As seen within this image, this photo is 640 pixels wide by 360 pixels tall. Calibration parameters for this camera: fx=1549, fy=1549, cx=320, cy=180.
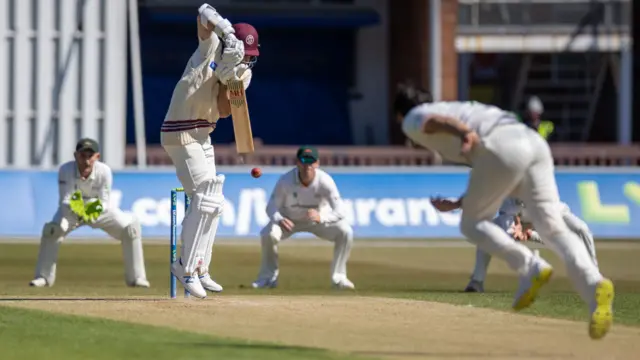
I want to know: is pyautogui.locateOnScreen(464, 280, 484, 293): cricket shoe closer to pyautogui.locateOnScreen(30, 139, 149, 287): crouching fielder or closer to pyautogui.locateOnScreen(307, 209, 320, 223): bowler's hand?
pyautogui.locateOnScreen(307, 209, 320, 223): bowler's hand

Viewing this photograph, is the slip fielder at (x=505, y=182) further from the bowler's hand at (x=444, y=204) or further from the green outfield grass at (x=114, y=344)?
the green outfield grass at (x=114, y=344)

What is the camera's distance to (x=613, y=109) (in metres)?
35.0

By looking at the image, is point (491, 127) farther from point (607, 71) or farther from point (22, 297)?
point (607, 71)

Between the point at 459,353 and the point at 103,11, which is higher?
Result: the point at 103,11

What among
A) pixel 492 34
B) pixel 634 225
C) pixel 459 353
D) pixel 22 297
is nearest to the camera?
pixel 459 353

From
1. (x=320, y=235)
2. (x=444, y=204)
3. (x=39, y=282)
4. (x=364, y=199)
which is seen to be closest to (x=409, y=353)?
(x=444, y=204)

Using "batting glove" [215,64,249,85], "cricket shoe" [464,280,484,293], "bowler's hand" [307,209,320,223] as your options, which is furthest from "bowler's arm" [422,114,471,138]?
"bowler's hand" [307,209,320,223]

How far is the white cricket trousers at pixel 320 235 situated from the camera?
57.4 feet

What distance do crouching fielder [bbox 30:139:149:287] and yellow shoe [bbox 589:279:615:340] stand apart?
804cm

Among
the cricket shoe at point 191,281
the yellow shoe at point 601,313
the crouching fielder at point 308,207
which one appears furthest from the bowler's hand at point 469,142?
the crouching fielder at point 308,207

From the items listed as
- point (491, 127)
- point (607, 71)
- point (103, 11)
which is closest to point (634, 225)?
point (103, 11)

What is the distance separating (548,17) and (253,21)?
6.45 metres

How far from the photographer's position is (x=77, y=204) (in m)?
Answer: 17.2

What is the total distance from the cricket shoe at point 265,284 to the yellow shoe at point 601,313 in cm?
753
